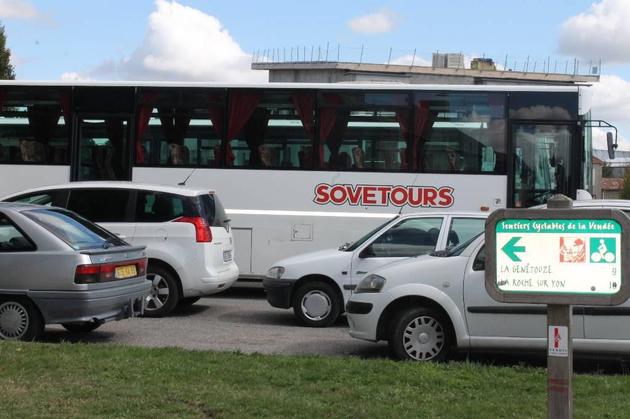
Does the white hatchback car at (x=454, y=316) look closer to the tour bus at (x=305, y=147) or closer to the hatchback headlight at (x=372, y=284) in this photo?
A: the hatchback headlight at (x=372, y=284)

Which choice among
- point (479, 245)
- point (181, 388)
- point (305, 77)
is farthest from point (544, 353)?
point (305, 77)

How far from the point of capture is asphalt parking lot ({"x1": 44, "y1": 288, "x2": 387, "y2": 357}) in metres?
9.07

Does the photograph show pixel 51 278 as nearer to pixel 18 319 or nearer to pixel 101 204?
pixel 18 319

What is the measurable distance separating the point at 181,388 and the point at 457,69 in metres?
43.6

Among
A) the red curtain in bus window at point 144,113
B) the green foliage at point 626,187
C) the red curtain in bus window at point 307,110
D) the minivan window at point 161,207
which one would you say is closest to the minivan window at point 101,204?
the minivan window at point 161,207

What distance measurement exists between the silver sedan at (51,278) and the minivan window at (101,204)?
111 inches

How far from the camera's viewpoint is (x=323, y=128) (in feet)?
45.8

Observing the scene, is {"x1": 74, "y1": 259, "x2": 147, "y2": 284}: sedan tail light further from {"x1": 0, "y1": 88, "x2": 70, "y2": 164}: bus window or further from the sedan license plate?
{"x1": 0, "y1": 88, "x2": 70, "y2": 164}: bus window

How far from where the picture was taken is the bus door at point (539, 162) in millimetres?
13141

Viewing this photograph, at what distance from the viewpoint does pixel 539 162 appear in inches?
524

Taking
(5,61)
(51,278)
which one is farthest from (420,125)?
(5,61)

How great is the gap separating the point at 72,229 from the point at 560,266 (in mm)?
6590

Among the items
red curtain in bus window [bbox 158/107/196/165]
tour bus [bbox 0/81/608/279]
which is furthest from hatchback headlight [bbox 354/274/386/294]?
red curtain in bus window [bbox 158/107/196/165]

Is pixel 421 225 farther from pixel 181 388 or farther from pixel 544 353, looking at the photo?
pixel 181 388
